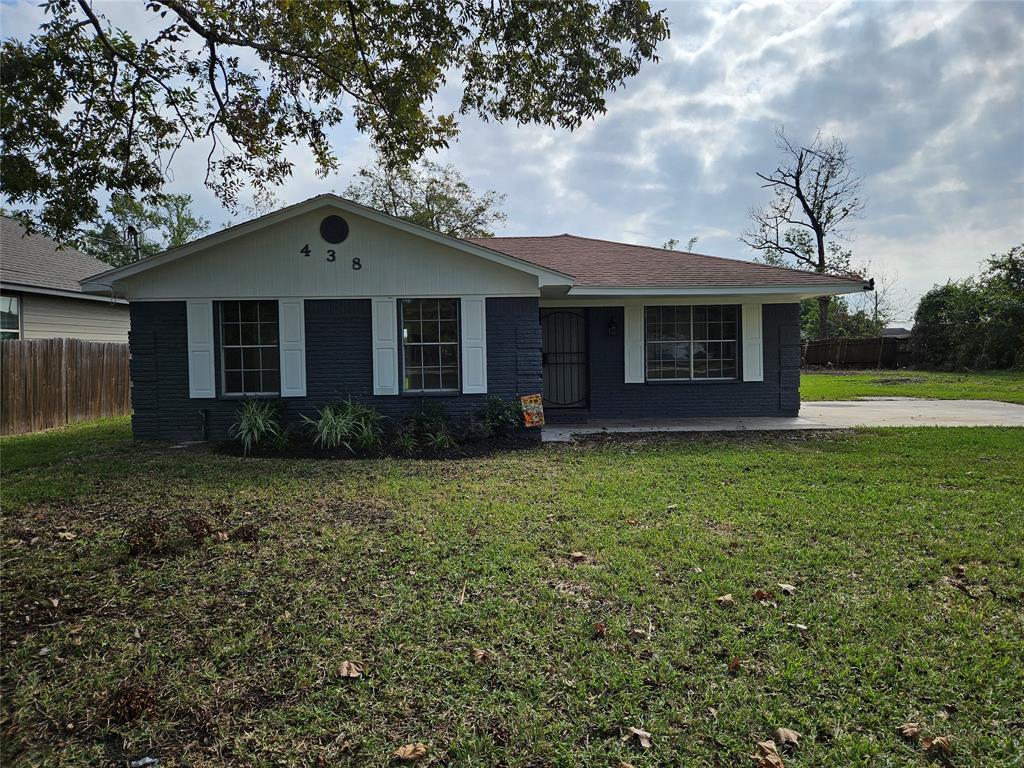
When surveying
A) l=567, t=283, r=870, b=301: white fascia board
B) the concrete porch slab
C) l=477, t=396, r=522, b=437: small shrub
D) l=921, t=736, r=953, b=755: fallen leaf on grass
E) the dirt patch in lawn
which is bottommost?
l=921, t=736, r=953, b=755: fallen leaf on grass

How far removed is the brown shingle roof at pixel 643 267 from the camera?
34.9 feet

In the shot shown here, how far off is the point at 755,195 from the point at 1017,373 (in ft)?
58.2

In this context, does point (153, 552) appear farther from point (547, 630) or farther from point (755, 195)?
point (755, 195)

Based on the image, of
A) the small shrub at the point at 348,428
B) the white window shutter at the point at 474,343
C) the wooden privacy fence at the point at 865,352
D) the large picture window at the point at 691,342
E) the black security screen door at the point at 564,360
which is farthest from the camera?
the wooden privacy fence at the point at 865,352

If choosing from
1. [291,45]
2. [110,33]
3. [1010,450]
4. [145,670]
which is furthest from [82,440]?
[1010,450]

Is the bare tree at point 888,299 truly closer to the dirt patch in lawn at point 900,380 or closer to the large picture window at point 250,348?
the dirt patch in lawn at point 900,380

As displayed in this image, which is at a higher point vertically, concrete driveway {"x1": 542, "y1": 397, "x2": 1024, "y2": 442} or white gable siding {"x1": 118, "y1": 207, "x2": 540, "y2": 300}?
white gable siding {"x1": 118, "y1": 207, "x2": 540, "y2": 300}

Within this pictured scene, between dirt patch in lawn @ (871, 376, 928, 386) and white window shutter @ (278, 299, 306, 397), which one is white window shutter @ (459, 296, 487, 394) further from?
dirt patch in lawn @ (871, 376, 928, 386)

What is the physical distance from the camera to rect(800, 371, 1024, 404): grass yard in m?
15.6

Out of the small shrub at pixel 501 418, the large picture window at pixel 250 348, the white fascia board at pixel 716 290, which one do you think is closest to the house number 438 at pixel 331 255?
the large picture window at pixel 250 348

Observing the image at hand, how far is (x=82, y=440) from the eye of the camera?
32.9 feet

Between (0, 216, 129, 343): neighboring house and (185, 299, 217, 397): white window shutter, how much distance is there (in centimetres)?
416

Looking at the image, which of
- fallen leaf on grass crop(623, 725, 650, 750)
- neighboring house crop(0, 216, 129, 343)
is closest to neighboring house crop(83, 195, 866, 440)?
neighboring house crop(0, 216, 129, 343)

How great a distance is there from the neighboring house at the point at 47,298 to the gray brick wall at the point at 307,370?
3746mm
